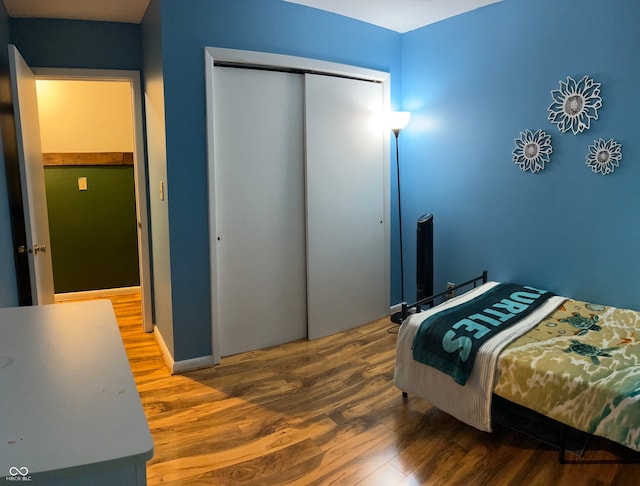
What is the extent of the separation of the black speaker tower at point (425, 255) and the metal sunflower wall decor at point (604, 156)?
117 centimetres

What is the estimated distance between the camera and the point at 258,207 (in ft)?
11.2

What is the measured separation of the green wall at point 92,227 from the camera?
16.0 feet

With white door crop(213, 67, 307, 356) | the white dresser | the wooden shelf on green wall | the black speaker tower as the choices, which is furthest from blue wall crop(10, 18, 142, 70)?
the white dresser

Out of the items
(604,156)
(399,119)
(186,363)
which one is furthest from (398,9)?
(186,363)

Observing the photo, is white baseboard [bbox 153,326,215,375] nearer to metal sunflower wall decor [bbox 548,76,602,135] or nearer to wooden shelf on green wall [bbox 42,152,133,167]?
wooden shelf on green wall [bbox 42,152,133,167]

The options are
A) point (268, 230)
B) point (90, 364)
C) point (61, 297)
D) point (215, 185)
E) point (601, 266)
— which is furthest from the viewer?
point (61, 297)

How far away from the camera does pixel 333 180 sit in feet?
12.1

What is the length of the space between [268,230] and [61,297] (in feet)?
9.30

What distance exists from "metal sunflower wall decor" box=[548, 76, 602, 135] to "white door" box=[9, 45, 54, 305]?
11.0 ft

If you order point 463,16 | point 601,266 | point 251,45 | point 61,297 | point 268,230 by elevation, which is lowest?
point 61,297

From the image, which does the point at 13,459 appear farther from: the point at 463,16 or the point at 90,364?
the point at 463,16

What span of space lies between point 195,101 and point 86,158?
8.17ft

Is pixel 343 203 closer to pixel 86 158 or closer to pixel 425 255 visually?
pixel 425 255

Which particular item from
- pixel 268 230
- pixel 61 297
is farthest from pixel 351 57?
pixel 61 297
